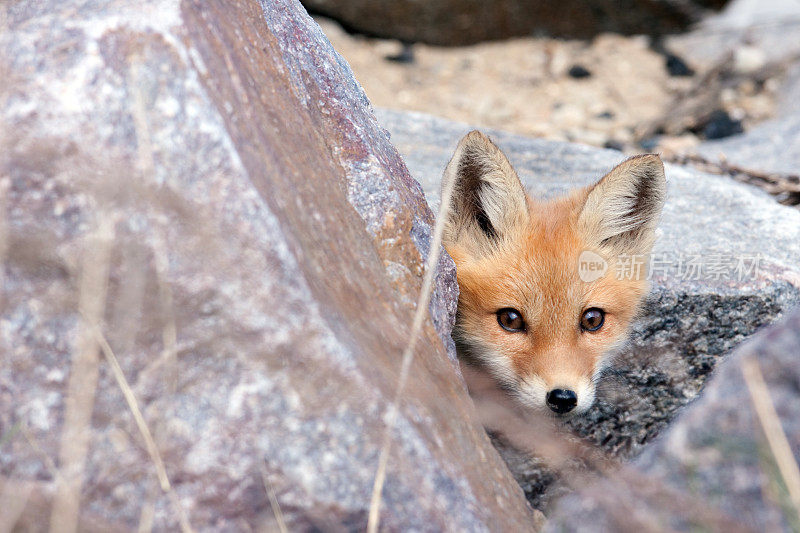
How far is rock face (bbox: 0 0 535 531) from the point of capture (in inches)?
78.6

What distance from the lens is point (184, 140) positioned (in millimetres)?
2047

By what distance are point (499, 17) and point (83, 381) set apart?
8.27 m

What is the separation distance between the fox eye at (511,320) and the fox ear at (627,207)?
22.0 inches

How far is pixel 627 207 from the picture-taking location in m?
3.83

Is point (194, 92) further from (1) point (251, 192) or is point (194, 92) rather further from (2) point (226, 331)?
(2) point (226, 331)

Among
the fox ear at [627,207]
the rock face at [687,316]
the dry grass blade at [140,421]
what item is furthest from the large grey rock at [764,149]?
the dry grass blade at [140,421]

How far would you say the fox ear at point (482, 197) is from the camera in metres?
3.49

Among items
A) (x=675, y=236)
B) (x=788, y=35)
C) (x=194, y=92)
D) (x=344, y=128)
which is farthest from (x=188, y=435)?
(x=788, y=35)

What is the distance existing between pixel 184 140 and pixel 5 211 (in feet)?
1.59

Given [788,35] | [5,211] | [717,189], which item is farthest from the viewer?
[788,35]

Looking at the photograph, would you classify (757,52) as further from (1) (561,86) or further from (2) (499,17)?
(2) (499,17)

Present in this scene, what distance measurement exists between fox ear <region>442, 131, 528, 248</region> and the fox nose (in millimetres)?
841

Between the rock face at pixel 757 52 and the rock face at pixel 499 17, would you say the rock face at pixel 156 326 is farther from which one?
the rock face at pixel 499 17

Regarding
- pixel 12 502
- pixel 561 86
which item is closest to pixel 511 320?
pixel 12 502
